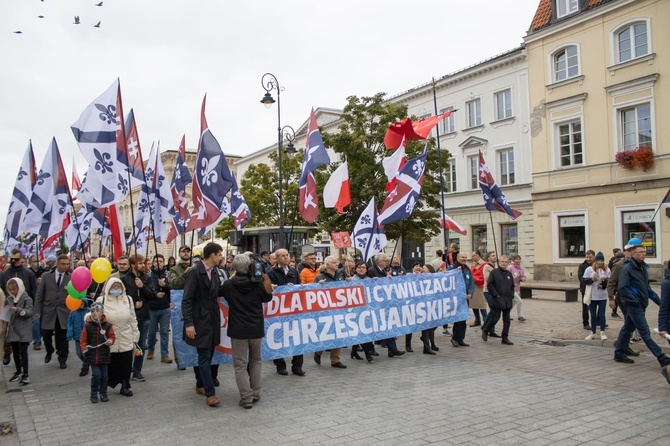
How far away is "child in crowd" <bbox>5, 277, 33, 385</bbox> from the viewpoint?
8049mm

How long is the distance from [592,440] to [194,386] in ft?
16.9

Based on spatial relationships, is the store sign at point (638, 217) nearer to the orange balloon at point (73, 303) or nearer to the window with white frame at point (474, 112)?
the window with white frame at point (474, 112)

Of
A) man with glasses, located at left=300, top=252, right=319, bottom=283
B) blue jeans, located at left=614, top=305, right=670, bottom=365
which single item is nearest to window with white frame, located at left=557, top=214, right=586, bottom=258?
blue jeans, located at left=614, top=305, right=670, bottom=365

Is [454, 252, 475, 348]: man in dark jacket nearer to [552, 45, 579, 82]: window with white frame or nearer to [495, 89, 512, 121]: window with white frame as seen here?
[552, 45, 579, 82]: window with white frame

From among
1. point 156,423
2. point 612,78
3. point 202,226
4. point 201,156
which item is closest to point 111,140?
point 201,156

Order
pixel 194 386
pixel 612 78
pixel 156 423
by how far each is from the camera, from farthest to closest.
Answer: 1. pixel 612 78
2. pixel 194 386
3. pixel 156 423

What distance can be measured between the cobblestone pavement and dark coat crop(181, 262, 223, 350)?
31.9 inches

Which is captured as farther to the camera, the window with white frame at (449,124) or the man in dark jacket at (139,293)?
the window with white frame at (449,124)

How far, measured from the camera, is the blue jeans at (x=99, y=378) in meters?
6.95

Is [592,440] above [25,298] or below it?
below

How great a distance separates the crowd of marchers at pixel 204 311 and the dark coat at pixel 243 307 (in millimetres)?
12

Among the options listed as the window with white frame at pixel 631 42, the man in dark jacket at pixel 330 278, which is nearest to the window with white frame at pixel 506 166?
the window with white frame at pixel 631 42

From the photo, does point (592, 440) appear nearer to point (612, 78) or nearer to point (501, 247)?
point (612, 78)

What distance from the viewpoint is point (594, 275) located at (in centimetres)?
1054
